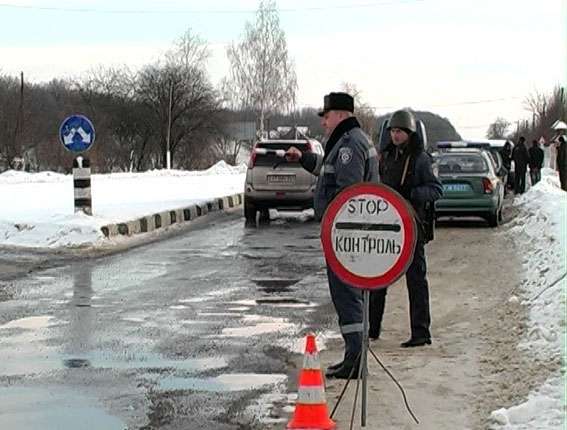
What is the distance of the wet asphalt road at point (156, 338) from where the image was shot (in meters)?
5.61

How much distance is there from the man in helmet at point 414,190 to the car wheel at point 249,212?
1157cm

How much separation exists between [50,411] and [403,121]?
355cm

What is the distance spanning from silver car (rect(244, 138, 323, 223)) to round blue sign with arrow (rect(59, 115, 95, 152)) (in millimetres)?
3912

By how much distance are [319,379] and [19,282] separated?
6.78m

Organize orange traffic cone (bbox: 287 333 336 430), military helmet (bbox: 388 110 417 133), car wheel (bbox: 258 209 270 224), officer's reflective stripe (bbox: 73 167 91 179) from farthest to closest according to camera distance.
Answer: car wheel (bbox: 258 209 270 224)
officer's reflective stripe (bbox: 73 167 91 179)
military helmet (bbox: 388 110 417 133)
orange traffic cone (bbox: 287 333 336 430)

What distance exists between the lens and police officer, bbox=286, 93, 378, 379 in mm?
6281

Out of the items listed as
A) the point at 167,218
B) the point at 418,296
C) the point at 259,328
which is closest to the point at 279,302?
the point at 259,328

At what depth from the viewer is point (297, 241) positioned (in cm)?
1532

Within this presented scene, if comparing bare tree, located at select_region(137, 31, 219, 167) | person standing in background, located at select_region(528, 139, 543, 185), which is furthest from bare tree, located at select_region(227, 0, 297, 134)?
person standing in background, located at select_region(528, 139, 543, 185)

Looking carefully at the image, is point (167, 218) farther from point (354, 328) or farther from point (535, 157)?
point (535, 157)

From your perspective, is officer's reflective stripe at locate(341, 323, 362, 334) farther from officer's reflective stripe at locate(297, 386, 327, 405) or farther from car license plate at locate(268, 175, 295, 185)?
car license plate at locate(268, 175, 295, 185)

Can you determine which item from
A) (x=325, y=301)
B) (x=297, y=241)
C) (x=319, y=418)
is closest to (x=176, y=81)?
(x=297, y=241)

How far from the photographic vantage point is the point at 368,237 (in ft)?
16.8

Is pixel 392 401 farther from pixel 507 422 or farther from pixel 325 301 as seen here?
pixel 325 301
